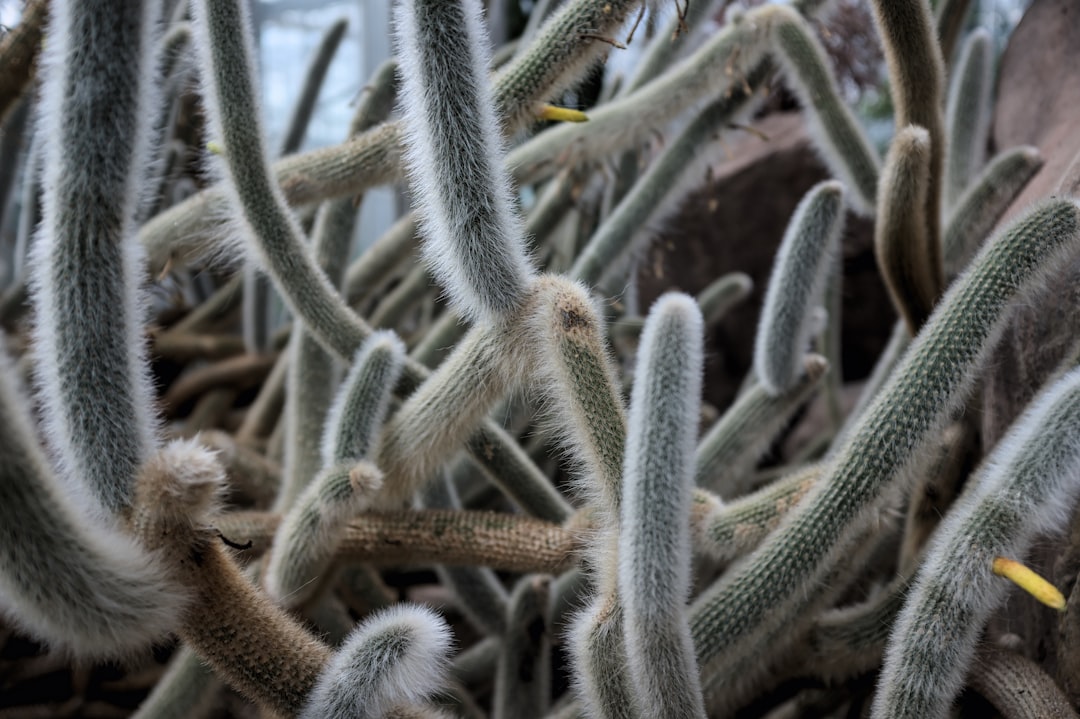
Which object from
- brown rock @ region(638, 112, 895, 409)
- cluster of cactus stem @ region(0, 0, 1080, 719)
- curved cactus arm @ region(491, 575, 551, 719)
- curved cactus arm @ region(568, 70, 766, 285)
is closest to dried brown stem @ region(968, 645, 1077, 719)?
cluster of cactus stem @ region(0, 0, 1080, 719)

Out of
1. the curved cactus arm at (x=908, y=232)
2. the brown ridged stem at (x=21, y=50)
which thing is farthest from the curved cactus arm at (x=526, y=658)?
the brown ridged stem at (x=21, y=50)

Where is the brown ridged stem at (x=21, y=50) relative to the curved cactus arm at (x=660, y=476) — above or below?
above

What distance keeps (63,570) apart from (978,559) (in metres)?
0.72

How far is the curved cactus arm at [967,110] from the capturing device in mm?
1464

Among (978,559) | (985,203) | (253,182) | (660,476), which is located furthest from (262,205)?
(985,203)

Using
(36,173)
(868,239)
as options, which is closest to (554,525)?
(36,173)

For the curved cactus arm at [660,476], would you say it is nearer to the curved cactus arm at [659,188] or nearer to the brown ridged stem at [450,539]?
the brown ridged stem at [450,539]

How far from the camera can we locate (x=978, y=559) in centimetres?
75

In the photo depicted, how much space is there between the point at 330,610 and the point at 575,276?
0.58 m

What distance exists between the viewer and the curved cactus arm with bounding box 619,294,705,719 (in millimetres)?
627

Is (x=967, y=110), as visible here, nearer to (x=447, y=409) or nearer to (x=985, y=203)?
(x=985, y=203)

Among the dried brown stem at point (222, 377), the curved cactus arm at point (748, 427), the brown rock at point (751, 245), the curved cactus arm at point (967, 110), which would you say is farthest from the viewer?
the brown rock at point (751, 245)

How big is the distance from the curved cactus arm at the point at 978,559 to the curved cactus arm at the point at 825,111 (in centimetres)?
58

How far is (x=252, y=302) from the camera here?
5.80 ft
